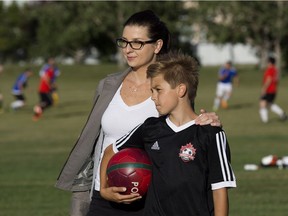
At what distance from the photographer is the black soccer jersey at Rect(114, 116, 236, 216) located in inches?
211

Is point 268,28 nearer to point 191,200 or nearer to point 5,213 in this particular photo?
point 5,213

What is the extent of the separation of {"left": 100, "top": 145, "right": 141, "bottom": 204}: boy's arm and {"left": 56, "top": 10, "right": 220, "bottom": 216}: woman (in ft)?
0.97

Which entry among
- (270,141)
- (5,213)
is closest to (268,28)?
(270,141)

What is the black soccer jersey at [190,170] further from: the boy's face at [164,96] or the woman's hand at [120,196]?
the woman's hand at [120,196]

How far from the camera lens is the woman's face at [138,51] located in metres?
6.48

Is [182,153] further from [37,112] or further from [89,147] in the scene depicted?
[37,112]

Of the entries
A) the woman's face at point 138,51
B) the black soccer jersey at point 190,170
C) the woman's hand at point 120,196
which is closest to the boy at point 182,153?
the black soccer jersey at point 190,170

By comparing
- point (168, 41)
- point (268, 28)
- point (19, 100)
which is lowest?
point (268, 28)

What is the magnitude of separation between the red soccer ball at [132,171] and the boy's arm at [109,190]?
4 cm

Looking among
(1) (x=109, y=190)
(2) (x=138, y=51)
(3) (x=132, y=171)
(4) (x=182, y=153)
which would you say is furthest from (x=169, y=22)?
(4) (x=182, y=153)

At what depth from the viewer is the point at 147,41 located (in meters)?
6.51

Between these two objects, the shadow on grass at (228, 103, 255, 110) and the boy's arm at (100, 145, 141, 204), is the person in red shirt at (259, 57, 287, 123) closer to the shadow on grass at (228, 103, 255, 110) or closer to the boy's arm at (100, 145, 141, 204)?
the shadow on grass at (228, 103, 255, 110)

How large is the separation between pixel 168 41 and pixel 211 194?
159 cm

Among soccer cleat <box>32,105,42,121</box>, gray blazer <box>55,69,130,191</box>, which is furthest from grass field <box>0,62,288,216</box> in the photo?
gray blazer <box>55,69,130,191</box>
